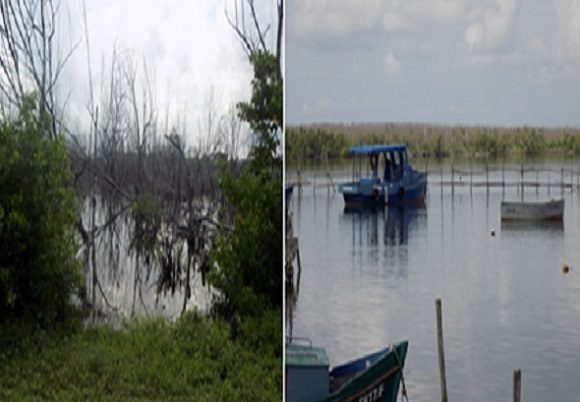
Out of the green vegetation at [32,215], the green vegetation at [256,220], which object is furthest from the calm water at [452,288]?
the green vegetation at [32,215]

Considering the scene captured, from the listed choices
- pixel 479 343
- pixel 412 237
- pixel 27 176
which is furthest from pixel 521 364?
pixel 27 176

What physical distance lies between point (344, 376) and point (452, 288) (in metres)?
0.56

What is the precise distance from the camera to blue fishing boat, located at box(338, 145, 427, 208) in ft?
14.1

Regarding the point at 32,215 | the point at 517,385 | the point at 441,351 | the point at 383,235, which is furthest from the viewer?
the point at 32,215

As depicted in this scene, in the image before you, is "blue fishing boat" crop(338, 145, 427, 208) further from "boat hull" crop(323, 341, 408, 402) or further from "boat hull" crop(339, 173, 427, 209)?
"boat hull" crop(323, 341, 408, 402)

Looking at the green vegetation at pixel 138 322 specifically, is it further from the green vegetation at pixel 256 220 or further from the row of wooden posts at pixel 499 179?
the row of wooden posts at pixel 499 179

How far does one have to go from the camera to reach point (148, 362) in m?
4.45

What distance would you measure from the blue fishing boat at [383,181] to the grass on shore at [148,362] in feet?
1.97

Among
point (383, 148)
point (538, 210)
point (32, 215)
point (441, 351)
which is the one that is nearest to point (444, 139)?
point (383, 148)

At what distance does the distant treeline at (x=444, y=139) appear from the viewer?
418cm

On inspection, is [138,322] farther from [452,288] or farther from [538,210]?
[538,210]

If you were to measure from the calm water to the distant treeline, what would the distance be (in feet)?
0.40

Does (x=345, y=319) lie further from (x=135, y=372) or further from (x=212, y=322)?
(x=135, y=372)

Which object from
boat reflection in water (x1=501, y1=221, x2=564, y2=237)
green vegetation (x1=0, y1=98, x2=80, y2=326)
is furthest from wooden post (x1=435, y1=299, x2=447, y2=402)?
green vegetation (x1=0, y1=98, x2=80, y2=326)
